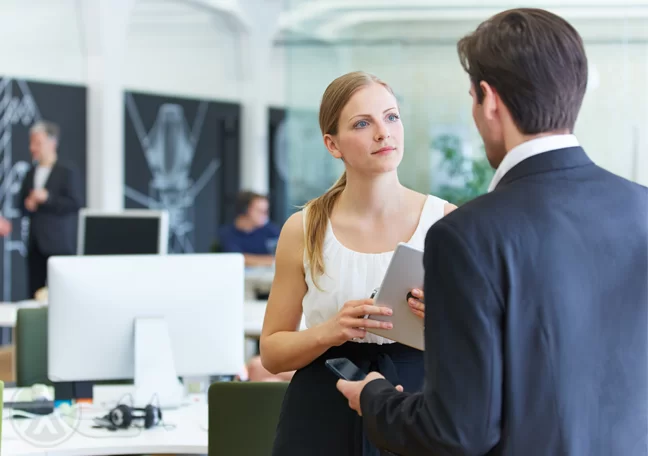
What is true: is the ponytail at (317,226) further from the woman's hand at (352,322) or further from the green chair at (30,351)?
the green chair at (30,351)

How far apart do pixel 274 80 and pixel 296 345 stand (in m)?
10.5

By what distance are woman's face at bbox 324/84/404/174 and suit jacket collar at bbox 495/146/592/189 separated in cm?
66

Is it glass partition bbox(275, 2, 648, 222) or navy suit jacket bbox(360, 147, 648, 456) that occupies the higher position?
glass partition bbox(275, 2, 648, 222)

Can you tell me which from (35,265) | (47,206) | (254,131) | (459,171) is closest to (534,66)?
(459,171)

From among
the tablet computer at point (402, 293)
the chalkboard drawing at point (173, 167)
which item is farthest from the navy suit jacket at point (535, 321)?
the chalkboard drawing at point (173, 167)

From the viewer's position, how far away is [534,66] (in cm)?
134

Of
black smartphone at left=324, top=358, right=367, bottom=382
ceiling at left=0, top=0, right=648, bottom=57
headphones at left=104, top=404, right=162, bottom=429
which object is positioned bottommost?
headphones at left=104, top=404, right=162, bottom=429

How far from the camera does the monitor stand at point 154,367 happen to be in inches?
115

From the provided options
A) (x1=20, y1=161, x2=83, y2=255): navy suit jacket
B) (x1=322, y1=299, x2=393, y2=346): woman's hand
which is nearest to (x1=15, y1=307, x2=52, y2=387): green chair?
(x1=322, y1=299, x2=393, y2=346): woman's hand

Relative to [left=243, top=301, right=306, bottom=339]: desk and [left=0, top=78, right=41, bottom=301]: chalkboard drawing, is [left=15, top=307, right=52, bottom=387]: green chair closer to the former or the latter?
[left=243, top=301, right=306, bottom=339]: desk

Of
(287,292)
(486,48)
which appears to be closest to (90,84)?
(287,292)

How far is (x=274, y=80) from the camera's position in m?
12.3

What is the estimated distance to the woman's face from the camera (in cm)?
204

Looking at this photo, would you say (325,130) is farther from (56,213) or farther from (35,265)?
(35,265)
